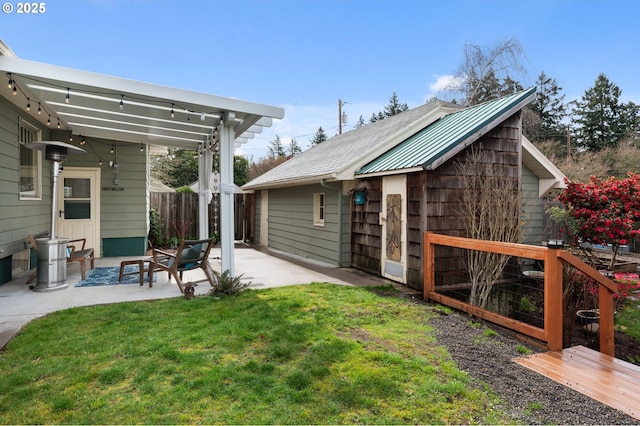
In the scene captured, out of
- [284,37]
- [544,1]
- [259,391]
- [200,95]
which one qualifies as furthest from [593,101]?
[259,391]

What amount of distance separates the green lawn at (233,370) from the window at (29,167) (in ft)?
11.6

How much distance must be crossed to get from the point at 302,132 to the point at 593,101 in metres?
26.8

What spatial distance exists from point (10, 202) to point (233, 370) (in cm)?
530

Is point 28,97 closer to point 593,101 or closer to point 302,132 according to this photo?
point 593,101

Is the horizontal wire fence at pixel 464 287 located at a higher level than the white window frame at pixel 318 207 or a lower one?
lower

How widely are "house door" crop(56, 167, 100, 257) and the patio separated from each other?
78cm

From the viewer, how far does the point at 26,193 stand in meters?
6.58

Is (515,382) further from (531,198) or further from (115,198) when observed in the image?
(115,198)

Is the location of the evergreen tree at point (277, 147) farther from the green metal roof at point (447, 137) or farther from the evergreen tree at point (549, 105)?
the green metal roof at point (447, 137)

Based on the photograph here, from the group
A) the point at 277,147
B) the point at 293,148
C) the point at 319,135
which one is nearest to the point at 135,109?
the point at 277,147

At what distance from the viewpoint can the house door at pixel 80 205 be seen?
834 cm

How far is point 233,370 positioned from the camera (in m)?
2.90

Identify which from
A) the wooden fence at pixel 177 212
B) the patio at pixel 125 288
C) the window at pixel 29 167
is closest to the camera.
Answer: the patio at pixel 125 288

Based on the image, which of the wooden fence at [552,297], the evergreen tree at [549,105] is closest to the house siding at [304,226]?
the wooden fence at [552,297]
